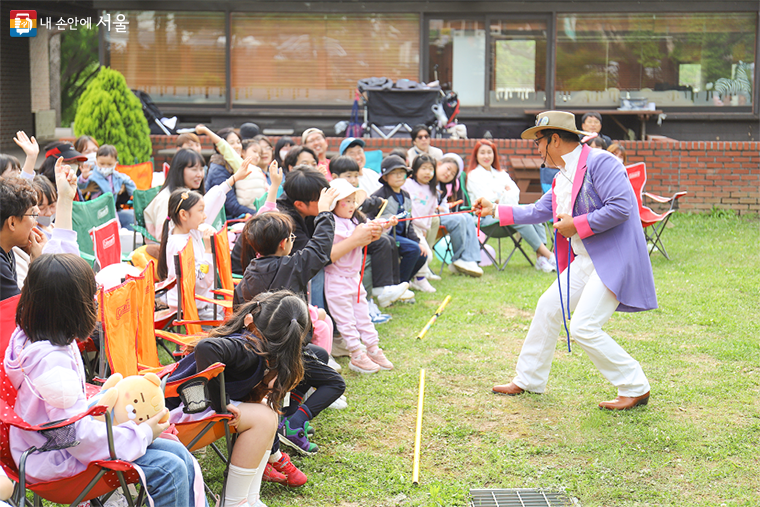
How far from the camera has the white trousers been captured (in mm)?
4043

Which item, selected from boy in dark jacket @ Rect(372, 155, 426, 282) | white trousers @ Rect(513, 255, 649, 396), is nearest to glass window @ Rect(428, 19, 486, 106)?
boy in dark jacket @ Rect(372, 155, 426, 282)

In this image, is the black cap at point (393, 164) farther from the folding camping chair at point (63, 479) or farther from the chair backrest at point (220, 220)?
the folding camping chair at point (63, 479)

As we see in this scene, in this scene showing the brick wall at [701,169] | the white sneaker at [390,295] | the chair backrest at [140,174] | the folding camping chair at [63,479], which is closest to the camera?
the folding camping chair at [63,479]

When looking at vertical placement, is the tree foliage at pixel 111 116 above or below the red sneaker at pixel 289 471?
above

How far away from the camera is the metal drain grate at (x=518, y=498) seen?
3.24m

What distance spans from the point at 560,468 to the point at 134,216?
497cm

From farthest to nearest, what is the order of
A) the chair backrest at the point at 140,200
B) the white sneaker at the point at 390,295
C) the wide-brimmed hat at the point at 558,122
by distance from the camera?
the chair backrest at the point at 140,200
the white sneaker at the point at 390,295
the wide-brimmed hat at the point at 558,122

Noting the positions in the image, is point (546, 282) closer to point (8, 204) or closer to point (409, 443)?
point (409, 443)

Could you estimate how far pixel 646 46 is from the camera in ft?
43.0

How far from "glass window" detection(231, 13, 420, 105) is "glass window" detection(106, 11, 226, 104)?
357mm

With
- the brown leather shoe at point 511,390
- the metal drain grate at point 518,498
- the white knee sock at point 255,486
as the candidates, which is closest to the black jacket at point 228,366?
the white knee sock at point 255,486

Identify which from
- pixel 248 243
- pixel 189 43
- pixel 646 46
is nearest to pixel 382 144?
pixel 189 43

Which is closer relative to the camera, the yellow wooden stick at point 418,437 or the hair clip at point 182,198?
the yellow wooden stick at point 418,437

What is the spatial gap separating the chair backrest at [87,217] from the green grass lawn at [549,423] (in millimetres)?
2277
